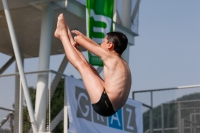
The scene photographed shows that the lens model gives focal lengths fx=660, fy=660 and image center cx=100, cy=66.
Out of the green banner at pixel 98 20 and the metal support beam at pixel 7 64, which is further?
the metal support beam at pixel 7 64

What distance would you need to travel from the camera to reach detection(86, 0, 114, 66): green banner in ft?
60.0

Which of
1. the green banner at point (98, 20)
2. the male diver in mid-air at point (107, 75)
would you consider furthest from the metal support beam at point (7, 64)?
the male diver in mid-air at point (107, 75)

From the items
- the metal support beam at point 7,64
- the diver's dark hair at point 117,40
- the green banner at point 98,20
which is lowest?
the diver's dark hair at point 117,40

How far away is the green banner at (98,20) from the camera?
18.3m

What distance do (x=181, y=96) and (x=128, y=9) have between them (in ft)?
10.4

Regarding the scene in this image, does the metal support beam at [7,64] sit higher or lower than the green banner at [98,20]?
lower

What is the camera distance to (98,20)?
18625 millimetres

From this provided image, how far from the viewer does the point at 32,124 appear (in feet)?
53.4

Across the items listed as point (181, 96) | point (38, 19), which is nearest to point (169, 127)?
point (181, 96)

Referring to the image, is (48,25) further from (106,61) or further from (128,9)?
(106,61)

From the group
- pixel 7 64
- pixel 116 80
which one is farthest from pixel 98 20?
pixel 116 80

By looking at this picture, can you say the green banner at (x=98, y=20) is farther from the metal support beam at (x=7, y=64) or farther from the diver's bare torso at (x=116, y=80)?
the diver's bare torso at (x=116, y=80)

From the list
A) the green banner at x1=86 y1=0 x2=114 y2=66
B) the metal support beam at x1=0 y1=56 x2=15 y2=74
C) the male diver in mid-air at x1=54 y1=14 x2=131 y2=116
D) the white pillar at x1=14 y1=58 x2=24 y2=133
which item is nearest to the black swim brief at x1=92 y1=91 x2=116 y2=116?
the male diver in mid-air at x1=54 y1=14 x2=131 y2=116

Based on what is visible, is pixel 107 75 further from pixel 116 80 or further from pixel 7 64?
pixel 7 64
